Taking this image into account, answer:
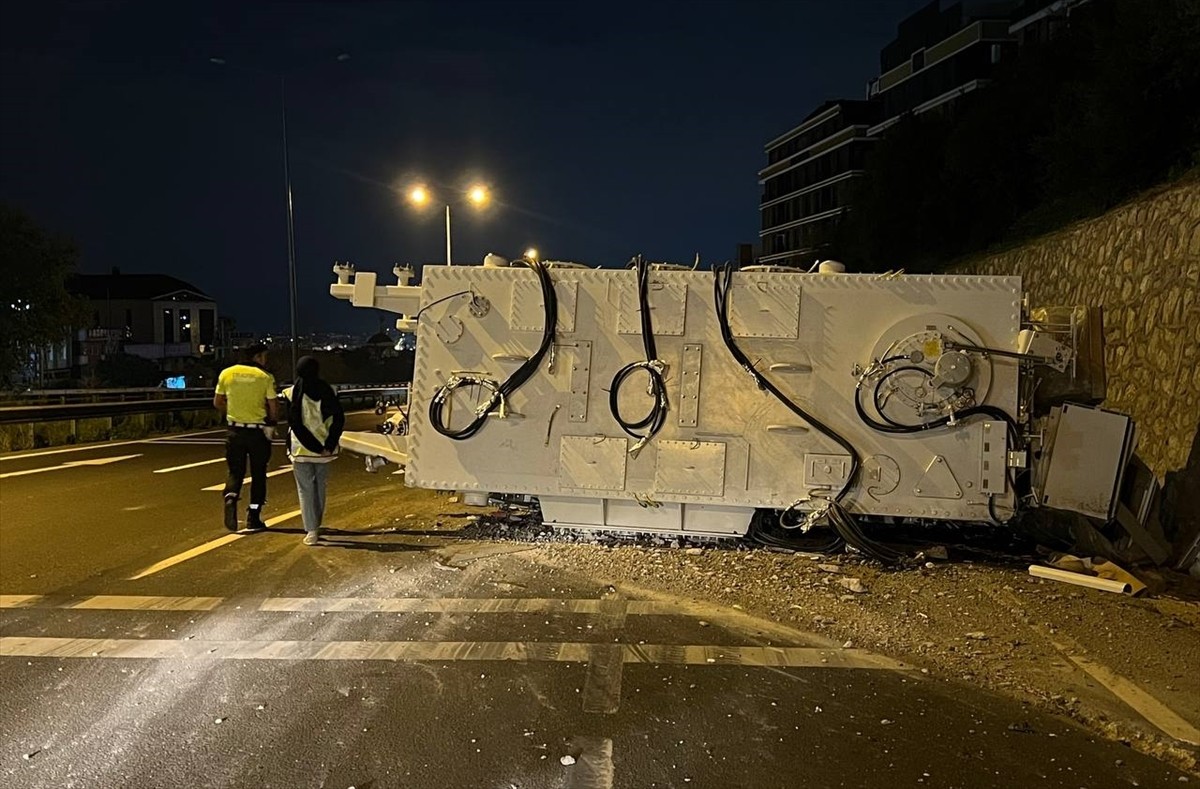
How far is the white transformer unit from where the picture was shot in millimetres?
5953

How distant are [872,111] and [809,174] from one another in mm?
7532

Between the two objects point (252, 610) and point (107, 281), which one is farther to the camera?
point (107, 281)

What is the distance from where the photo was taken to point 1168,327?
8.46 meters

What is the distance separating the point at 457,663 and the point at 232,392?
14.2 feet

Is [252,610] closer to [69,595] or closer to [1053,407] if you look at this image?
[69,595]

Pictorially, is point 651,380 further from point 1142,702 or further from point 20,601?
point 20,601

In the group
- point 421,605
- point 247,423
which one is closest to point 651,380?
point 421,605

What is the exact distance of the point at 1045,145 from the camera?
15180 millimetres

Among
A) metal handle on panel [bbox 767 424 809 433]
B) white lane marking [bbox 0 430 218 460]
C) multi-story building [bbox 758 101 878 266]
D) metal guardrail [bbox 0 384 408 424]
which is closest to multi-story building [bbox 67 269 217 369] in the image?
multi-story building [bbox 758 101 878 266]

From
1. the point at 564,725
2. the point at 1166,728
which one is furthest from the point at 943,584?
the point at 564,725

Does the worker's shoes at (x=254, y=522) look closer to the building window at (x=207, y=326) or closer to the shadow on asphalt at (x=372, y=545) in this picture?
the shadow on asphalt at (x=372, y=545)

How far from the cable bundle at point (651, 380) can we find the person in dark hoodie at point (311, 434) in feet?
8.16

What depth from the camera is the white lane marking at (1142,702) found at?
143 inches

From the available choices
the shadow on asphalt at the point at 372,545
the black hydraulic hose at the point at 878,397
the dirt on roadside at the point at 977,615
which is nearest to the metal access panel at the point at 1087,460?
the dirt on roadside at the point at 977,615
